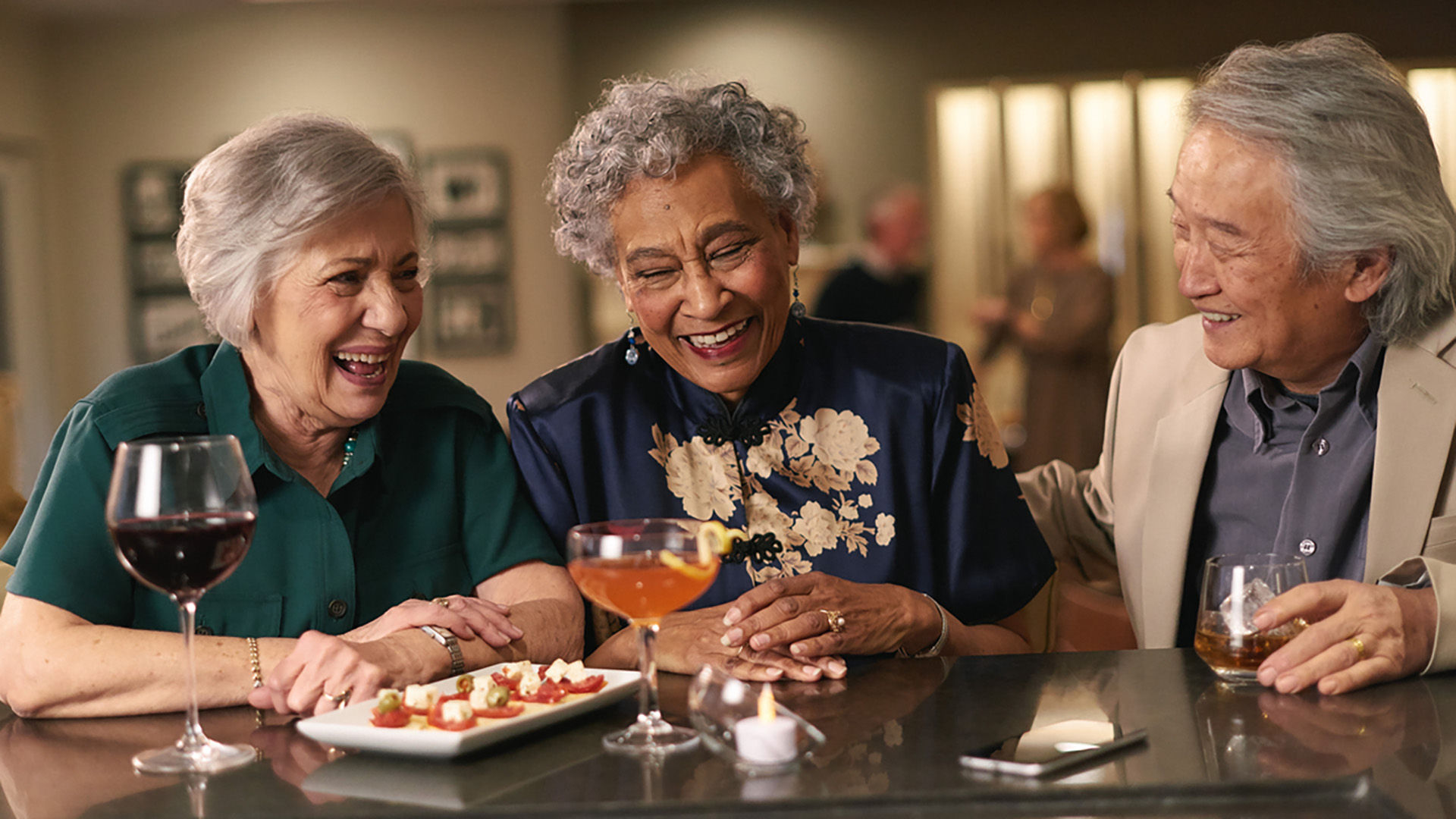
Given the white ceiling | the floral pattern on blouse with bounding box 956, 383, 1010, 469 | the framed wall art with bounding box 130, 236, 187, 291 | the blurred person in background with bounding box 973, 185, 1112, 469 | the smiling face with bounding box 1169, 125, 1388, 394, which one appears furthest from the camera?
the framed wall art with bounding box 130, 236, 187, 291

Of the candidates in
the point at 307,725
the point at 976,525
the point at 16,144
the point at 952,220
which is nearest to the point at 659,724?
the point at 307,725

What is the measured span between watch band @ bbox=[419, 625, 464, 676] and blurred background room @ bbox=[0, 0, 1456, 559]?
587 centimetres

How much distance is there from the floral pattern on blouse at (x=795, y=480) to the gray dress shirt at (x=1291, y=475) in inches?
19.7

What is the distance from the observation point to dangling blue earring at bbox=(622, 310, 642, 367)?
208cm

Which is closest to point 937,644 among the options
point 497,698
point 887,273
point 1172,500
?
point 1172,500

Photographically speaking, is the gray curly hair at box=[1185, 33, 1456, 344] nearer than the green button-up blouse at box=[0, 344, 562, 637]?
No

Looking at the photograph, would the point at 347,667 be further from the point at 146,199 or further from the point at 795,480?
the point at 146,199

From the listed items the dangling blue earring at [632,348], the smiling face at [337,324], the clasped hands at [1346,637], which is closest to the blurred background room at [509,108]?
the dangling blue earring at [632,348]

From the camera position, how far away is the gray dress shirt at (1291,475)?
1862mm

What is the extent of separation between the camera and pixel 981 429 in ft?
6.84

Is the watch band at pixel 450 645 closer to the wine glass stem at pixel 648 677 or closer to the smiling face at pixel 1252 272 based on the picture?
the wine glass stem at pixel 648 677

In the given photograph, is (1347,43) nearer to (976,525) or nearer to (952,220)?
(976,525)

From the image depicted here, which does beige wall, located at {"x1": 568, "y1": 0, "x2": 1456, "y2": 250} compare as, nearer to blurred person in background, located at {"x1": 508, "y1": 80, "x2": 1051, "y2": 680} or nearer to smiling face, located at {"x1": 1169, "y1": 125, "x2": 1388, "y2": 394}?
blurred person in background, located at {"x1": 508, "y1": 80, "x2": 1051, "y2": 680}


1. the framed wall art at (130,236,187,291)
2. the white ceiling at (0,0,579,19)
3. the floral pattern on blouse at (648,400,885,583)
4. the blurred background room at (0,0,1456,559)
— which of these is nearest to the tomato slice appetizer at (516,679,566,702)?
the floral pattern on blouse at (648,400,885,583)
